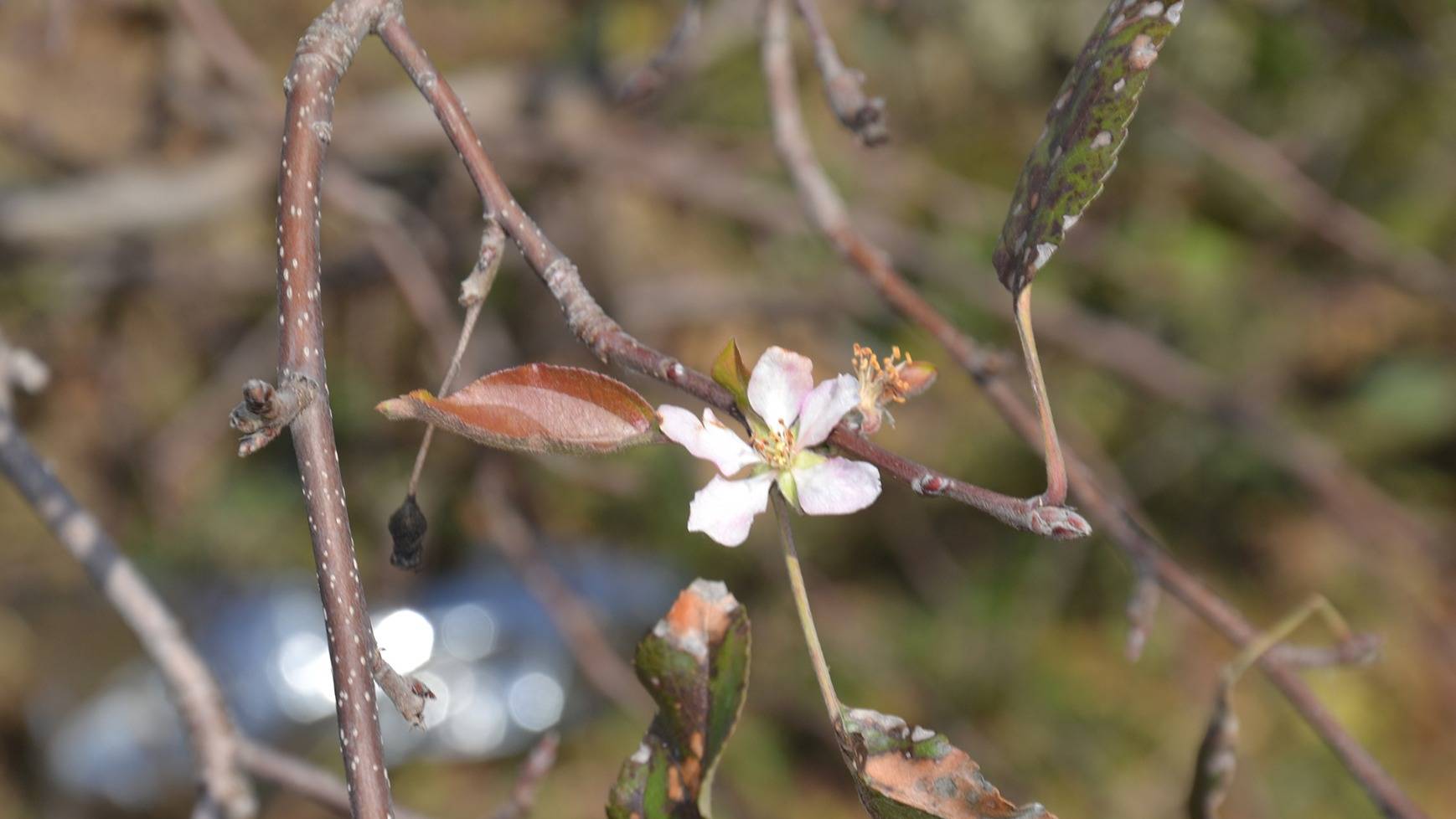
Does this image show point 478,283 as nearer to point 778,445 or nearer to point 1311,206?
point 778,445

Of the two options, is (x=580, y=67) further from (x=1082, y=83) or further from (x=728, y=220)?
(x=1082, y=83)

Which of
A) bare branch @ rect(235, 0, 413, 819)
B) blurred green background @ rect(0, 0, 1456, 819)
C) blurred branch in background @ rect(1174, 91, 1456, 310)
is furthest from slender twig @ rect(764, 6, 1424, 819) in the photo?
blurred branch in background @ rect(1174, 91, 1456, 310)

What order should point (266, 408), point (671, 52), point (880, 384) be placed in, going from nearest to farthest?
point (266, 408), point (880, 384), point (671, 52)

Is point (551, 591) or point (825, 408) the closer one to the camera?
point (825, 408)

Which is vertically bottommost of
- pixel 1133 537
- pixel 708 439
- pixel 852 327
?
pixel 708 439

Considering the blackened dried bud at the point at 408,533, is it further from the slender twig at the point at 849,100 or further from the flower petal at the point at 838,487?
the slender twig at the point at 849,100

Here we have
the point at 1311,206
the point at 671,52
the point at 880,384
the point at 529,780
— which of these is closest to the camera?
the point at 880,384

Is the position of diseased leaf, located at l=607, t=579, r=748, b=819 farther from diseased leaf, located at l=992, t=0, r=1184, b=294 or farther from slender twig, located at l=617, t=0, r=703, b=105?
slender twig, located at l=617, t=0, r=703, b=105

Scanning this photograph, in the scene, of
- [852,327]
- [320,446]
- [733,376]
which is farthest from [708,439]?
[852,327]
